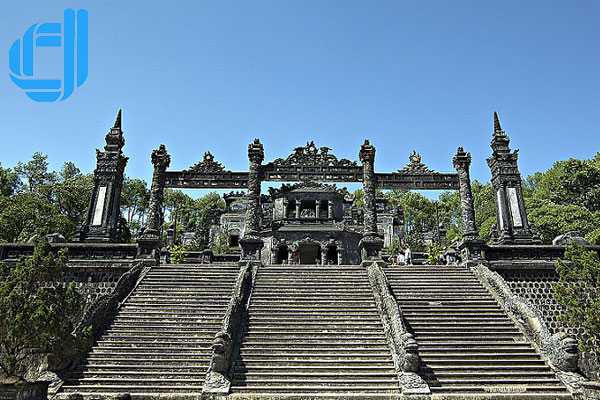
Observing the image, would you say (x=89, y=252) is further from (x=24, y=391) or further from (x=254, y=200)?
(x=24, y=391)

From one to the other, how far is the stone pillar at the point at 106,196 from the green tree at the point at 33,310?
9.32 m

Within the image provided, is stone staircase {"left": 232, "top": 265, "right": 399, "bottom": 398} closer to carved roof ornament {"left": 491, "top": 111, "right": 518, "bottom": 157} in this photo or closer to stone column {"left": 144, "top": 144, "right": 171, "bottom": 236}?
stone column {"left": 144, "top": 144, "right": 171, "bottom": 236}

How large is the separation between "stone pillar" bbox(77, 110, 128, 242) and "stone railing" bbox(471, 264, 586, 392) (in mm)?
16151

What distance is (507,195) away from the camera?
21391 millimetres

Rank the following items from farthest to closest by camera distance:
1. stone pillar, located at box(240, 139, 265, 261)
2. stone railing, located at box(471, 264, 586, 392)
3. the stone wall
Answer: stone pillar, located at box(240, 139, 265, 261), the stone wall, stone railing, located at box(471, 264, 586, 392)

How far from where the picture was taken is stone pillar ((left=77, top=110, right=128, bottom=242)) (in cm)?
2067

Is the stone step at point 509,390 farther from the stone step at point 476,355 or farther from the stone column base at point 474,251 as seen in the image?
the stone column base at point 474,251

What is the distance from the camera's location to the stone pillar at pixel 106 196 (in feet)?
67.8

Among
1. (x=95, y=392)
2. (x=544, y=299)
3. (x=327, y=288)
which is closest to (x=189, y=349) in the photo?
(x=95, y=392)

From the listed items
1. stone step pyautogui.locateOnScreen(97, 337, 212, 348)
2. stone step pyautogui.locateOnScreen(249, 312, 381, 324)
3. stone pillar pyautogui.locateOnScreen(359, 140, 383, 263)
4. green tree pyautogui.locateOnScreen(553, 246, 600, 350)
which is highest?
stone pillar pyautogui.locateOnScreen(359, 140, 383, 263)

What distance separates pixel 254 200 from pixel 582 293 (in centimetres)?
1411

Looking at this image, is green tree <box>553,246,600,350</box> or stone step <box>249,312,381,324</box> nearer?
green tree <box>553,246,600,350</box>

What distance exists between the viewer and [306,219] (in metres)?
37.1

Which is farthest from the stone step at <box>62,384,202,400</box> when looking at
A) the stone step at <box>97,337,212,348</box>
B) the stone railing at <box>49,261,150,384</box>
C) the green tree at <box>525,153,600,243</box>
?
the green tree at <box>525,153,600,243</box>
